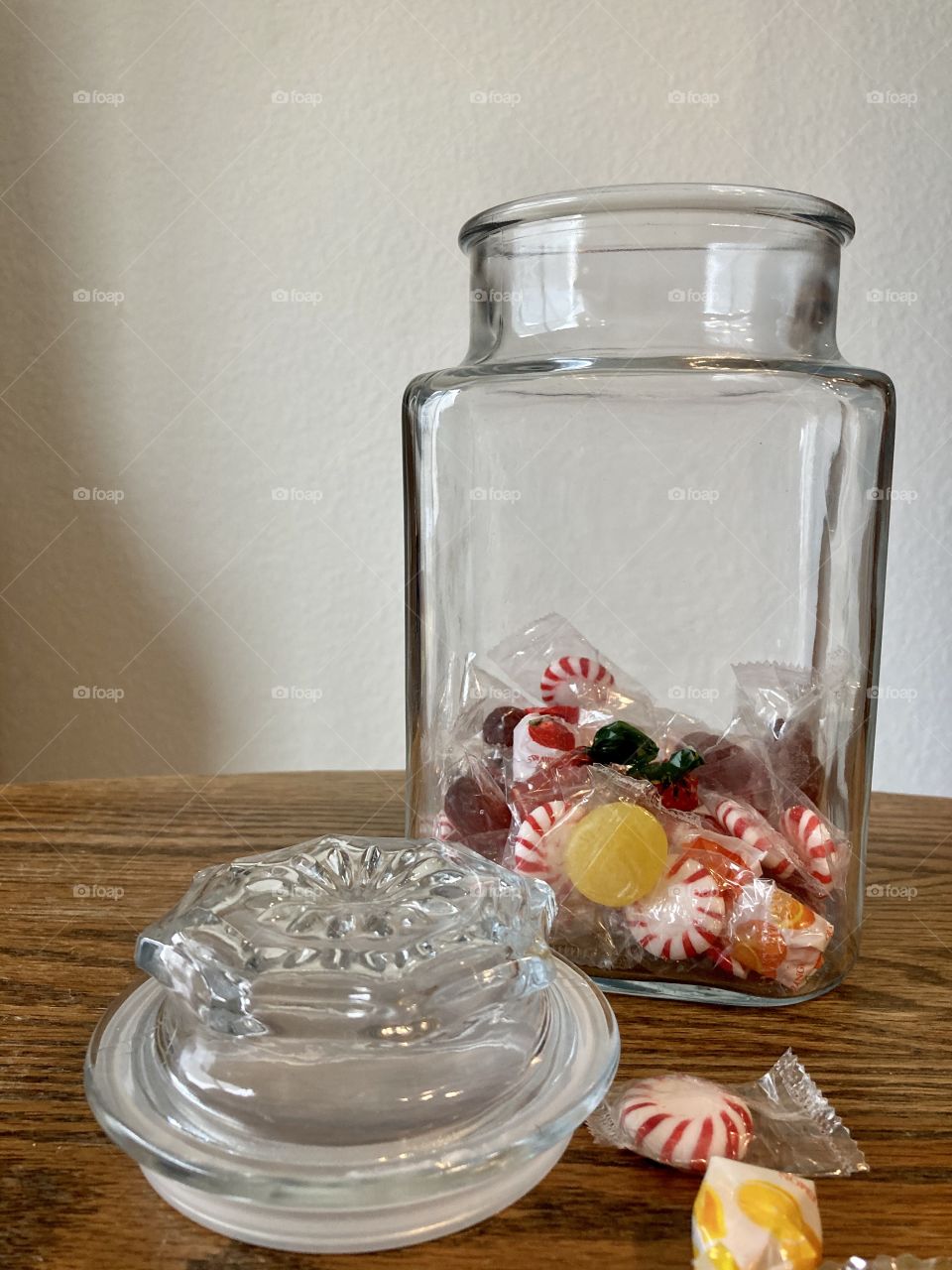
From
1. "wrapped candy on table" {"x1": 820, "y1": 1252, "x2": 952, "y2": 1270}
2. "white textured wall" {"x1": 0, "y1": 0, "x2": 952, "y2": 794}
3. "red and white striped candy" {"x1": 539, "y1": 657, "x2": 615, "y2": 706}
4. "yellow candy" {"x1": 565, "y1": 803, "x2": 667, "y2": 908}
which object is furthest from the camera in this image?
"white textured wall" {"x1": 0, "y1": 0, "x2": 952, "y2": 794}

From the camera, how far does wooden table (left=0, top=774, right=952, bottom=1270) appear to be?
41 centimetres

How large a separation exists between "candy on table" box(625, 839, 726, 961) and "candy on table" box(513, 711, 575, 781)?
10 cm

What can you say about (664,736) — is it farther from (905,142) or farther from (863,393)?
(905,142)

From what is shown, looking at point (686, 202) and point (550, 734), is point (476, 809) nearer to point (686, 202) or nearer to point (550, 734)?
point (550, 734)

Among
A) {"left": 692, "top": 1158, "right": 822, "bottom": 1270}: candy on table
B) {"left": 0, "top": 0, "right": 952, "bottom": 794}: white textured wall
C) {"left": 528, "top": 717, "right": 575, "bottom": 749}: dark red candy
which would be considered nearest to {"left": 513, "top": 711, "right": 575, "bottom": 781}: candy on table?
{"left": 528, "top": 717, "right": 575, "bottom": 749}: dark red candy

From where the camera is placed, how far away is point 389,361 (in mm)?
1459

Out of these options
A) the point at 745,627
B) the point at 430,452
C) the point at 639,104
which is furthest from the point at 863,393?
the point at 639,104

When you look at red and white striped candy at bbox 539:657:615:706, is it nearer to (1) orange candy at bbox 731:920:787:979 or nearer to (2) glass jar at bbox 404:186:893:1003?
(2) glass jar at bbox 404:186:893:1003

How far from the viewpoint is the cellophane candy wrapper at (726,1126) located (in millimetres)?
456

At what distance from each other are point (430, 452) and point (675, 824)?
27 centimetres

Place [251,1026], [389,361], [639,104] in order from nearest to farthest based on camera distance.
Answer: [251,1026] < [639,104] < [389,361]

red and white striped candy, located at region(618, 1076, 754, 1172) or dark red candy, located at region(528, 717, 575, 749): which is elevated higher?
dark red candy, located at region(528, 717, 575, 749)

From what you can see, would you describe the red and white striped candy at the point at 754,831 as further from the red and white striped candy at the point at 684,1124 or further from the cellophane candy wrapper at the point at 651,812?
the red and white striped candy at the point at 684,1124

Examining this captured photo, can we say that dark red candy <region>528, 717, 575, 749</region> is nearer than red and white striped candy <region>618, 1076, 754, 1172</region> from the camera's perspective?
No
